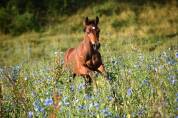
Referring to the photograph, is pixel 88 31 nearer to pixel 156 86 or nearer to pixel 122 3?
pixel 156 86

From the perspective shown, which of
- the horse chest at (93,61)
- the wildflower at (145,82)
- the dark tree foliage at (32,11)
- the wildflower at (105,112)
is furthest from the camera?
the dark tree foliage at (32,11)

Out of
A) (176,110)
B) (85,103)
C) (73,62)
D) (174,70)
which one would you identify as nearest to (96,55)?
(73,62)

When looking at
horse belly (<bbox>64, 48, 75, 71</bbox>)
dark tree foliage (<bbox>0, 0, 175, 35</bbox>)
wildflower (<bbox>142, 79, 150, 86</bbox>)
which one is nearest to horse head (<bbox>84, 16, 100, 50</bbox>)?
horse belly (<bbox>64, 48, 75, 71</bbox>)

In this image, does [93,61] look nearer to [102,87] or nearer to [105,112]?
[102,87]

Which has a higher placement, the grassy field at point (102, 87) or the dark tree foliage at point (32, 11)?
the dark tree foliage at point (32, 11)

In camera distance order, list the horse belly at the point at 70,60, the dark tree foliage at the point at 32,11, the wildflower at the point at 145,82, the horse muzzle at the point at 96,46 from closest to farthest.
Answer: the wildflower at the point at 145,82 → the horse muzzle at the point at 96,46 → the horse belly at the point at 70,60 → the dark tree foliage at the point at 32,11

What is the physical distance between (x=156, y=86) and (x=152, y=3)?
2651 centimetres

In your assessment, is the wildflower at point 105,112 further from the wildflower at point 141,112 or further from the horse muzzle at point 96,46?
the horse muzzle at point 96,46

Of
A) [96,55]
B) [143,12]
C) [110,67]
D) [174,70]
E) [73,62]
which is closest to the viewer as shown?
[174,70]

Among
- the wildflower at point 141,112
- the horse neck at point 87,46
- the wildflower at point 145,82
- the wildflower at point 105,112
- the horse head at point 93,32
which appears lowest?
the wildflower at point 141,112

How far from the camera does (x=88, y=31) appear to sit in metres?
10.3

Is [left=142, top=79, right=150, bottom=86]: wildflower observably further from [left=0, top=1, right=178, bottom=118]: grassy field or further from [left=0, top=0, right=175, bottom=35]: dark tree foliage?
[left=0, top=0, right=175, bottom=35]: dark tree foliage

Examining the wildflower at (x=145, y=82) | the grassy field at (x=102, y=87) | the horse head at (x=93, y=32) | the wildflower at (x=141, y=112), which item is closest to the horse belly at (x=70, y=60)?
the grassy field at (x=102, y=87)

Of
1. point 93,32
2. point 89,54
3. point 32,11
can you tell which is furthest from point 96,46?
point 32,11
